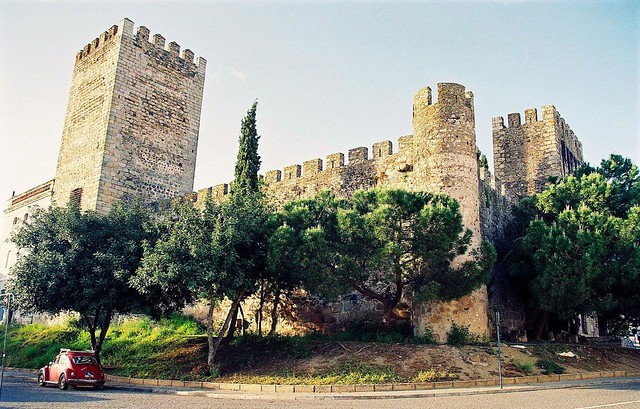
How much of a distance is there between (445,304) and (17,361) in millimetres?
16982

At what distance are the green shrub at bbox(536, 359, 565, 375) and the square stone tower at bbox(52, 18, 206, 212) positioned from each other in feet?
64.1

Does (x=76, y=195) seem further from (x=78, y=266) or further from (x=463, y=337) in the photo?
(x=463, y=337)

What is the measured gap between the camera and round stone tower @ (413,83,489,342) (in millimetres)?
15383

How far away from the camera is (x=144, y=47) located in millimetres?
27375

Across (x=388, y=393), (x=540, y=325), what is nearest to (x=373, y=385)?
(x=388, y=393)

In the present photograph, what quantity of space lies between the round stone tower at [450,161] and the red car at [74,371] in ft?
29.8

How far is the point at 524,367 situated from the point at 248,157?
40.5ft

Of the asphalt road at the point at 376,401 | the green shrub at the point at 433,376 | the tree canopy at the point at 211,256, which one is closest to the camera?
the asphalt road at the point at 376,401

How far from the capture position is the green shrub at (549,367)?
1370 cm

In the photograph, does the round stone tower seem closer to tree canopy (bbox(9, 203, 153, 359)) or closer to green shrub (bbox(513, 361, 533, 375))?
green shrub (bbox(513, 361, 533, 375))

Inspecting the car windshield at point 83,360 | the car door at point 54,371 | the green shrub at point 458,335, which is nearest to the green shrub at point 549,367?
the green shrub at point 458,335

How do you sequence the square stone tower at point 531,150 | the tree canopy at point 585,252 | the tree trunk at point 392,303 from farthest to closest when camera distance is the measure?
1. the square stone tower at point 531,150
2. the tree canopy at point 585,252
3. the tree trunk at point 392,303

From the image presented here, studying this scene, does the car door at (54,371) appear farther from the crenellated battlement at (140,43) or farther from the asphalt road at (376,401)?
the crenellated battlement at (140,43)

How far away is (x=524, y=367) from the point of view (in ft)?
44.4
